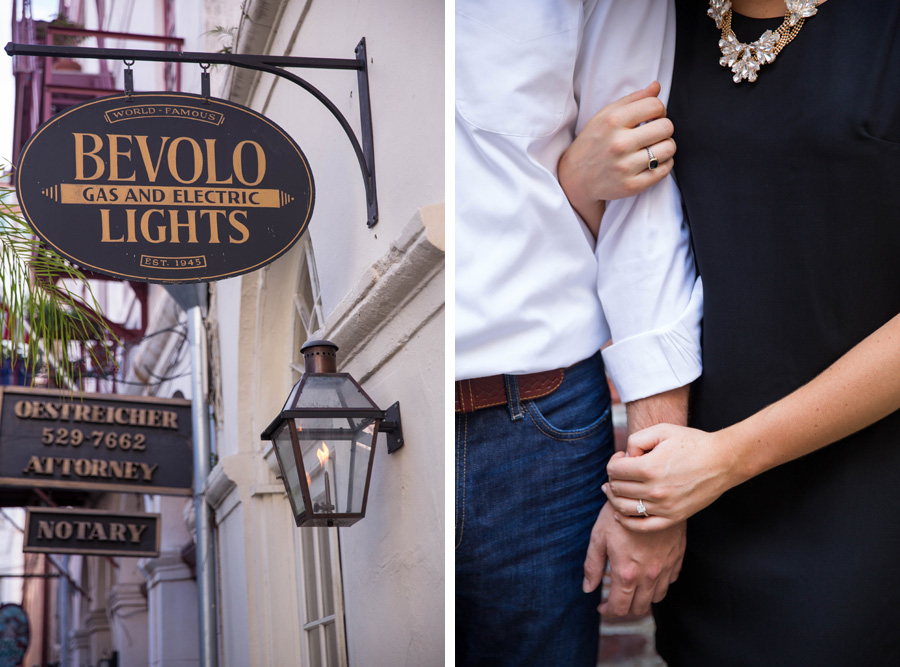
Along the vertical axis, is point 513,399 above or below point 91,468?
below

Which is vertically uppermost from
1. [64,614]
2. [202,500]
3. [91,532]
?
[202,500]

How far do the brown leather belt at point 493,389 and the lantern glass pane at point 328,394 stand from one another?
0.74 metres

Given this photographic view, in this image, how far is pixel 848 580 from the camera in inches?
37.5

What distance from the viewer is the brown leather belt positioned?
3.51ft

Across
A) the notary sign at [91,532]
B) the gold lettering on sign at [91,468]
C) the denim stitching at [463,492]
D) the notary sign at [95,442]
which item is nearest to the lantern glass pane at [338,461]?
the denim stitching at [463,492]

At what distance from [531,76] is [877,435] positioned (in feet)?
1.84

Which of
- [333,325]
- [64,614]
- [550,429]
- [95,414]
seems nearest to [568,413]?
[550,429]

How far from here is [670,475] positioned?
3.18ft

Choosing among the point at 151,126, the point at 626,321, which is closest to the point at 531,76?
the point at 626,321

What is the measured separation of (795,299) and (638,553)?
0.34 meters

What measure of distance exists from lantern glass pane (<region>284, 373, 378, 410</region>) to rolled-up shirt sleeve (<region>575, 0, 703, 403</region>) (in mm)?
822

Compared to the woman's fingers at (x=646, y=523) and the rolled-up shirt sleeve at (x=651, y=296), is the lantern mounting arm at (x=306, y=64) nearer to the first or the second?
the rolled-up shirt sleeve at (x=651, y=296)

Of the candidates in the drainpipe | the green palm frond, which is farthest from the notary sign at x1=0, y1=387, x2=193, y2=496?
the drainpipe

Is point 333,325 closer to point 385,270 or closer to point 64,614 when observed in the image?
point 385,270
